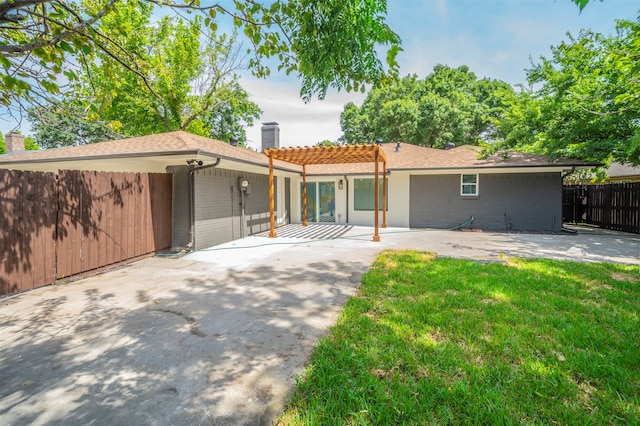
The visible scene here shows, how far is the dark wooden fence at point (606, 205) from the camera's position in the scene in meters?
10.8

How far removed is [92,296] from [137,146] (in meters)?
5.01

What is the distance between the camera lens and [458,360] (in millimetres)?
2740

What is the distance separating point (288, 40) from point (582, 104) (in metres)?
10.9

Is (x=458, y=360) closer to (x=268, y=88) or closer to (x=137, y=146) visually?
(x=137, y=146)

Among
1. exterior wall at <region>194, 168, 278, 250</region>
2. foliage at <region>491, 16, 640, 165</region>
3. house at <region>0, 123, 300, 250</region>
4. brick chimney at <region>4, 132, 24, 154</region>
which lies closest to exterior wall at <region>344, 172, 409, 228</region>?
foliage at <region>491, 16, 640, 165</region>

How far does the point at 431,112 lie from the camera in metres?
22.0

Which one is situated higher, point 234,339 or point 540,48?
point 540,48

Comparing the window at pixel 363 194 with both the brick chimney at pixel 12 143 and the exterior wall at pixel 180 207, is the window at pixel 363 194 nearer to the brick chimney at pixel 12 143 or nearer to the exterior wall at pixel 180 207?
the exterior wall at pixel 180 207

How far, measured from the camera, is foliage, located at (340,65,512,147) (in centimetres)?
2212

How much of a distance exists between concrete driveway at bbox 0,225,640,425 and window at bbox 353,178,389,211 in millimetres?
7088

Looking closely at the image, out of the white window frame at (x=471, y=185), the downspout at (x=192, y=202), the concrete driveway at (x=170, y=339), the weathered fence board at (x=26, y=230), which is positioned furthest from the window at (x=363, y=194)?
the weathered fence board at (x=26, y=230)

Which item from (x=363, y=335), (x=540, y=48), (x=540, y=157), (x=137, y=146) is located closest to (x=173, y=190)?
(x=137, y=146)

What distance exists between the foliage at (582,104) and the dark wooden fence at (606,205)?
4.83ft

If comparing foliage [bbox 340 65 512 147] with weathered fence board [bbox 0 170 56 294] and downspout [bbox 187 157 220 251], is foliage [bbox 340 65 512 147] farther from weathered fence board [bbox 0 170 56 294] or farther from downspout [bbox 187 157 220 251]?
weathered fence board [bbox 0 170 56 294]
